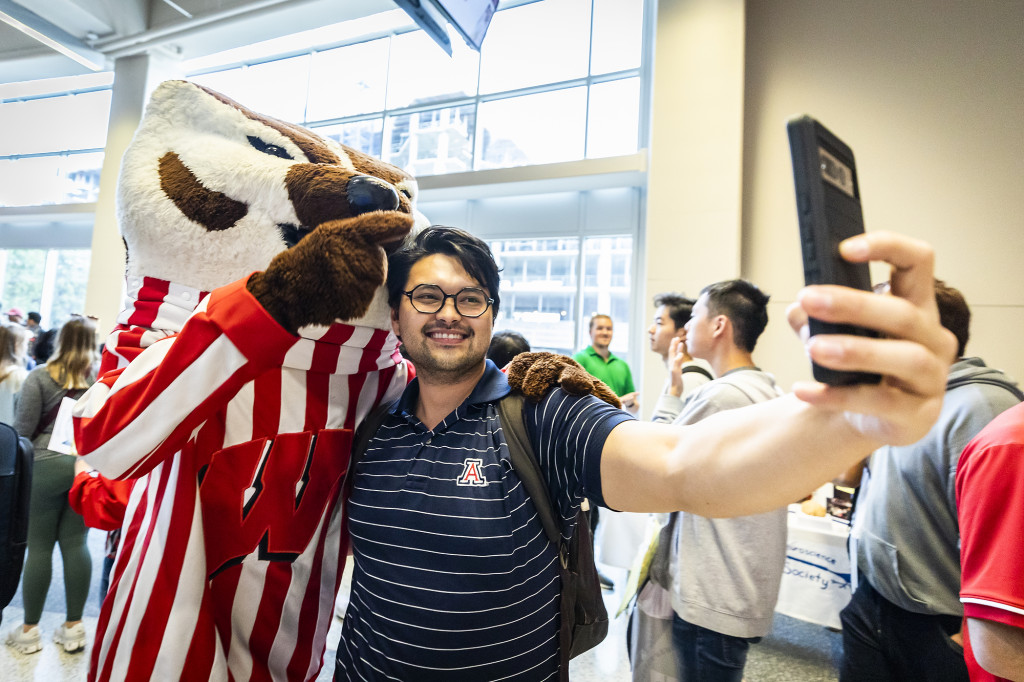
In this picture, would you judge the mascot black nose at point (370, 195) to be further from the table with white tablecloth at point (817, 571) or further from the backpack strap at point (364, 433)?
the table with white tablecloth at point (817, 571)

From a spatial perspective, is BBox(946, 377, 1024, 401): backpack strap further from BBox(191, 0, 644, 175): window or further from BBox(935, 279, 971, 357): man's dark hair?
BBox(191, 0, 644, 175): window

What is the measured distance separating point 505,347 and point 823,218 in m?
1.88

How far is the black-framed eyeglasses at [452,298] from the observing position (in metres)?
1.11

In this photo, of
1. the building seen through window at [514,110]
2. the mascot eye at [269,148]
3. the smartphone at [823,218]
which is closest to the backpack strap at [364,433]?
the mascot eye at [269,148]

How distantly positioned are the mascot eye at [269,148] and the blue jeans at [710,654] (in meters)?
1.77

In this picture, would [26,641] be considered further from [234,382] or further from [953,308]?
[953,308]

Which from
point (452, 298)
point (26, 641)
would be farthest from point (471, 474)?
point (26, 641)

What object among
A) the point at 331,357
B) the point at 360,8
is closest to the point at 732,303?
the point at 331,357

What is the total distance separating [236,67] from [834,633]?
10.7 metres

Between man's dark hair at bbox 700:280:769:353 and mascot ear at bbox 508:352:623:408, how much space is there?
3.50 ft

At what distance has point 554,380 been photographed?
43.1 inches

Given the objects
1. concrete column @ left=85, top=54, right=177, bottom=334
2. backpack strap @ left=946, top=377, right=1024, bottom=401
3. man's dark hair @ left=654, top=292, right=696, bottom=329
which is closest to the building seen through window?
concrete column @ left=85, top=54, right=177, bottom=334

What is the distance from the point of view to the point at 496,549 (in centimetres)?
99

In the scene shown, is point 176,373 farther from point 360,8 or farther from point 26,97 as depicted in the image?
point 26,97
